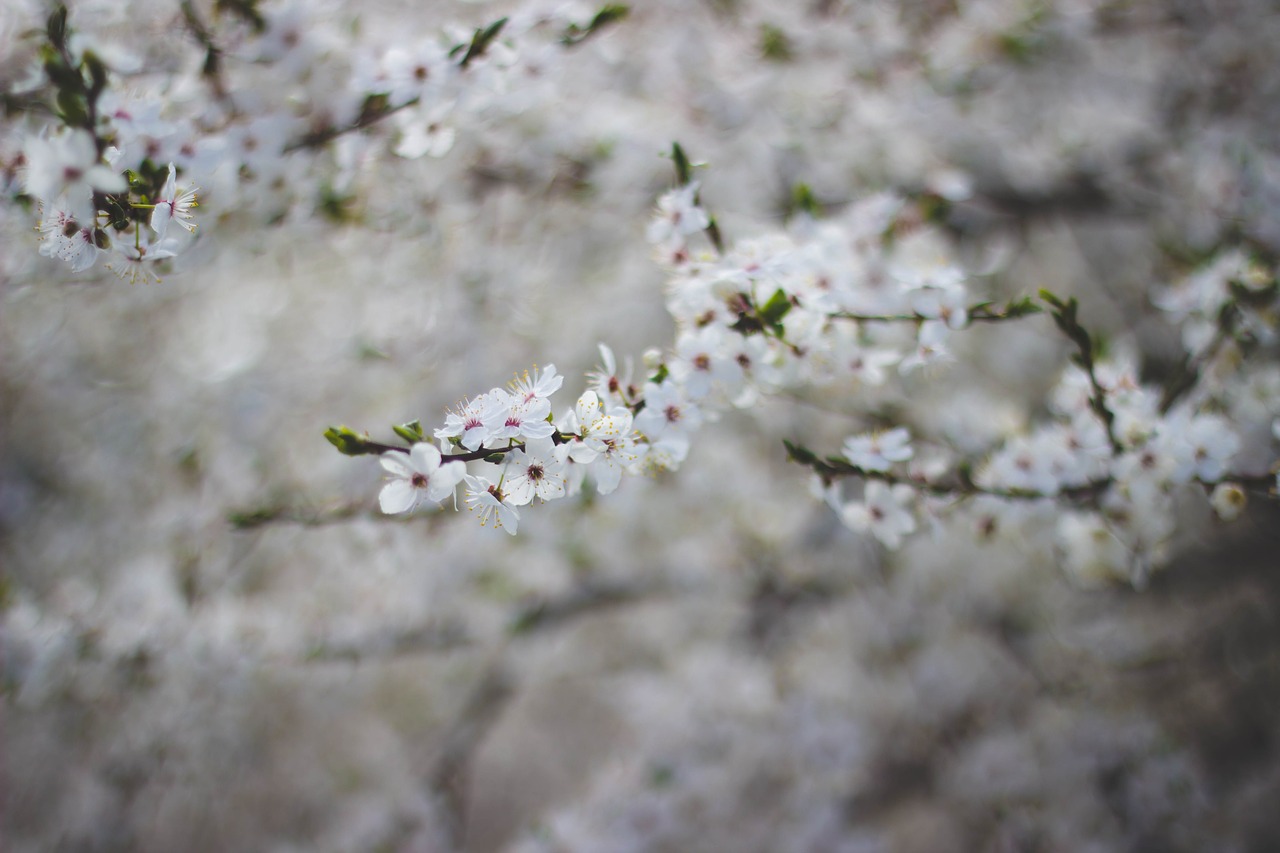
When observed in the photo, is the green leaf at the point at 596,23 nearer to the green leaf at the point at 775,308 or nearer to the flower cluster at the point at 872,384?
the flower cluster at the point at 872,384

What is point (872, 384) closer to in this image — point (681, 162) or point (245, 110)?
point (681, 162)

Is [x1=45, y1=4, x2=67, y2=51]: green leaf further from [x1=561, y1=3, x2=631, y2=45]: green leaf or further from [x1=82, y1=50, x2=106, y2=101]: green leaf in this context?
[x1=561, y1=3, x2=631, y2=45]: green leaf

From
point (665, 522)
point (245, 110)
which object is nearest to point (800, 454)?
point (245, 110)

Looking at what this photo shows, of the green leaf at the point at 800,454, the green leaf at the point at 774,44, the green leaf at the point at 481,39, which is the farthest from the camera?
the green leaf at the point at 774,44

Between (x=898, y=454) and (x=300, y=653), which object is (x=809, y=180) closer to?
(x=898, y=454)

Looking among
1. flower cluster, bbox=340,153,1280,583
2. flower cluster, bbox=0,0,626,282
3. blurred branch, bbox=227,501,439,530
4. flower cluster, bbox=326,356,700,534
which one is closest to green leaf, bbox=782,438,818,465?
flower cluster, bbox=340,153,1280,583

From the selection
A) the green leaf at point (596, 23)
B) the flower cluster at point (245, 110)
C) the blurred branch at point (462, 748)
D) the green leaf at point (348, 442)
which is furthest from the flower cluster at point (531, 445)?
the blurred branch at point (462, 748)

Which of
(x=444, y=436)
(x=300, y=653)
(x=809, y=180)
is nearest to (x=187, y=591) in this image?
(x=300, y=653)

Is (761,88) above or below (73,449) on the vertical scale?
above
